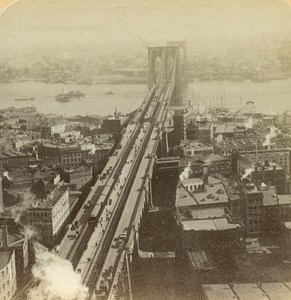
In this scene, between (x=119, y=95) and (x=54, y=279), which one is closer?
(x=54, y=279)

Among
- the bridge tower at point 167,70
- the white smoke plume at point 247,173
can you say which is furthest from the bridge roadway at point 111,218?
the white smoke plume at point 247,173

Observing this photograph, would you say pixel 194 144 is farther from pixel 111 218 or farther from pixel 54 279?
pixel 54 279

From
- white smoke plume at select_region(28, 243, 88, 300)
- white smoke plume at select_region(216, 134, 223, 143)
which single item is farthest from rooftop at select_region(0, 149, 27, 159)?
white smoke plume at select_region(216, 134, 223, 143)

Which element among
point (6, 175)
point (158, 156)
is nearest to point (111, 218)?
point (158, 156)

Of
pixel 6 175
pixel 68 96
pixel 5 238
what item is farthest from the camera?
pixel 68 96

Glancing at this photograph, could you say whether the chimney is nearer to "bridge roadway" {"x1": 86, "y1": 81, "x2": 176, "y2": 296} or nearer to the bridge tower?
"bridge roadway" {"x1": 86, "y1": 81, "x2": 176, "y2": 296}

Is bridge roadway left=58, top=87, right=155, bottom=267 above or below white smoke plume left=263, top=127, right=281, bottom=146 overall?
below
